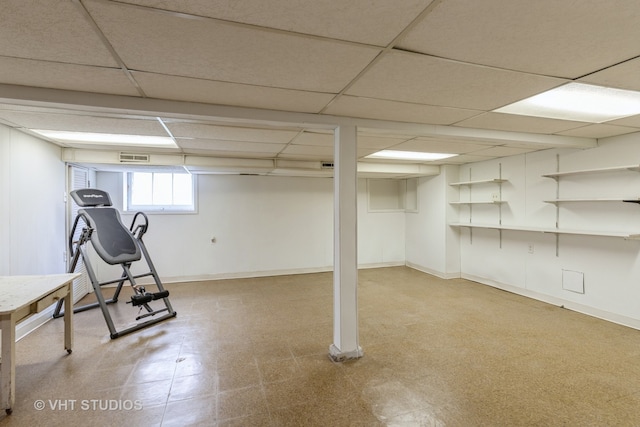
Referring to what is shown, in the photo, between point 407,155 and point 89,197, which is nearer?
point 89,197

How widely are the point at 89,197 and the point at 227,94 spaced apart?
299 cm

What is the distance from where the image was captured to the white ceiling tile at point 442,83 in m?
1.71

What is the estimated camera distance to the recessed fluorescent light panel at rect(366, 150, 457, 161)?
4441mm

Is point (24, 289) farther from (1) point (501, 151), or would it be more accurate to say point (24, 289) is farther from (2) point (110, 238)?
(1) point (501, 151)

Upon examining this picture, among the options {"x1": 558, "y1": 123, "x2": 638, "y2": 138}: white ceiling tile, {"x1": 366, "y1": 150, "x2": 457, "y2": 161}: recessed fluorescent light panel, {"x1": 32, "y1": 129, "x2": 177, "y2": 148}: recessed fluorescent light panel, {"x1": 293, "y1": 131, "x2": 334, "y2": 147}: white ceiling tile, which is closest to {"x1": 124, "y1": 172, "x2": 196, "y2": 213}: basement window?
{"x1": 32, "y1": 129, "x2": 177, "y2": 148}: recessed fluorescent light panel

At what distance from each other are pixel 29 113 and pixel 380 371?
147 inches

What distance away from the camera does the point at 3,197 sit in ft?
9.68

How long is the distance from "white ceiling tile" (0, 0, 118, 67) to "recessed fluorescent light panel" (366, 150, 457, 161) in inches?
138

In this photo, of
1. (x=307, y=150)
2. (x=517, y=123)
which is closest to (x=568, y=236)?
(x=517, y=123)

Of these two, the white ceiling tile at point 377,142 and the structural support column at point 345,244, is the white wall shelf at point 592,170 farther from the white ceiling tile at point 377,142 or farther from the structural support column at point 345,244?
the structural support column at point 345,244

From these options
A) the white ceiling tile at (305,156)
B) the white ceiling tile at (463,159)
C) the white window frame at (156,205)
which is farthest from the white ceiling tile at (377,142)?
the white window frame at (156,205)

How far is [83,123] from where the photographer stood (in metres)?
2.81

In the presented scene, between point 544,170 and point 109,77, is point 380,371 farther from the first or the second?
point 544,170

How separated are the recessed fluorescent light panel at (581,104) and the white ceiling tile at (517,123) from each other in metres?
0.08
